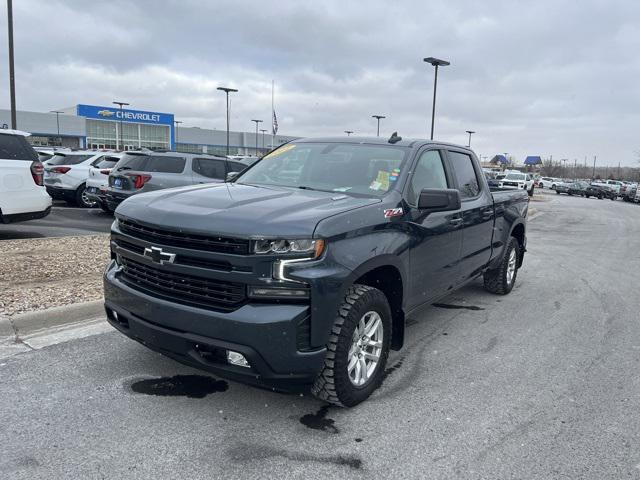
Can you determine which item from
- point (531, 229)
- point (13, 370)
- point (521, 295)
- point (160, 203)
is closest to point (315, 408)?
point (160, 203)

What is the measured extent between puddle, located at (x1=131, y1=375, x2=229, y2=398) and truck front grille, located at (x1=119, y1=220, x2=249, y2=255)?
3.66 feet

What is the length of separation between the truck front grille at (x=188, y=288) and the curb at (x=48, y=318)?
1805mm

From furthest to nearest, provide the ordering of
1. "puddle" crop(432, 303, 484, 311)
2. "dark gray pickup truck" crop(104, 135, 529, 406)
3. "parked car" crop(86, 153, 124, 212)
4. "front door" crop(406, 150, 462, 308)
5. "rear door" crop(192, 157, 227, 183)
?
"parked car" crop(86, 153, 124, 212) → "rear door" crop(192, 157, 227, 183) → "puddle" crop(432, 303, 484, 311) → "front door" crop(406, 150, 462, 308) → "dark gray pickup truck" crop(104, 135, 529, 406)

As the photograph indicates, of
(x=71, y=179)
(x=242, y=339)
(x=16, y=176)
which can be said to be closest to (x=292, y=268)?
(x=242, y=339)

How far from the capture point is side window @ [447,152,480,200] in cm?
517

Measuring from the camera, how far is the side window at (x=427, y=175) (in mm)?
4156

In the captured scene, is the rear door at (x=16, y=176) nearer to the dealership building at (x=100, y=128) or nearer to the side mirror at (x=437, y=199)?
the side mirror at (x=437, y=199)

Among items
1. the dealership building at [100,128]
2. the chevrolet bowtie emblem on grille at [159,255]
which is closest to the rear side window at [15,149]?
the chevrolet bowtie emblem on grille at [159,255]

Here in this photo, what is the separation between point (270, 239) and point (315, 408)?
132cm

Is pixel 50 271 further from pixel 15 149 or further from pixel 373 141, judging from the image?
pixel 373 141

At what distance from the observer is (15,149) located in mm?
8195

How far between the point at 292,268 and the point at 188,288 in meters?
0.69

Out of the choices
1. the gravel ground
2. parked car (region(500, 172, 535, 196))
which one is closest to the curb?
the gravel ground

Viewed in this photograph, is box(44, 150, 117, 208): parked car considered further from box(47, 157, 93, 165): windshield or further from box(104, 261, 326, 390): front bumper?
box(104, 261, 326, 390): front bumper
